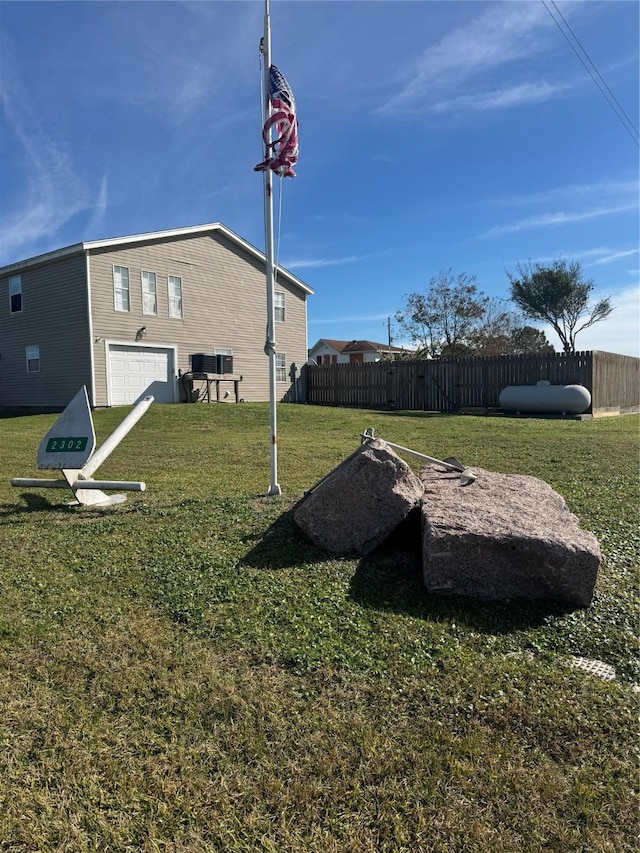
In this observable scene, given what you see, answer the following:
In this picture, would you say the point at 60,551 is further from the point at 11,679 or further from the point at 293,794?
the point at 293,794

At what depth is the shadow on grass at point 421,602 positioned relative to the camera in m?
2.94

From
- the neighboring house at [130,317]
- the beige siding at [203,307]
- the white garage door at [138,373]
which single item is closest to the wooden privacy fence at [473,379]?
the beige siding at [203,307]

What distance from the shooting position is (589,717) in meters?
2.17

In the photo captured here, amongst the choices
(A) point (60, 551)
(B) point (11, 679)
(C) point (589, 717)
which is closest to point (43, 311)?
(A) point (60, 551)

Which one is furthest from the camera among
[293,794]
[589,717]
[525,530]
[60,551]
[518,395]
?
[518,395]

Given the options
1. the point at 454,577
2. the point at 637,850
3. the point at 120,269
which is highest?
the point at 120,269

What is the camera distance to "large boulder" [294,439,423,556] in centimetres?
384

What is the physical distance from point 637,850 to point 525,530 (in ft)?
5.58

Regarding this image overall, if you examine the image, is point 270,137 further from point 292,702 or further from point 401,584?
point 292,702

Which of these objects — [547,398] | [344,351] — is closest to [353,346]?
[344,351]

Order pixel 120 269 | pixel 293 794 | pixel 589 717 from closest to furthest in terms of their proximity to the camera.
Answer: pixel 293 794
pixel 589 717
pixel 120 269

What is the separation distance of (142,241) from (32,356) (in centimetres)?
597

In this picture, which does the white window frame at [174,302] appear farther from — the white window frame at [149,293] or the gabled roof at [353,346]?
the gabled roof at [353,346]

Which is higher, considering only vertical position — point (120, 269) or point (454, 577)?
point (120, 269)
